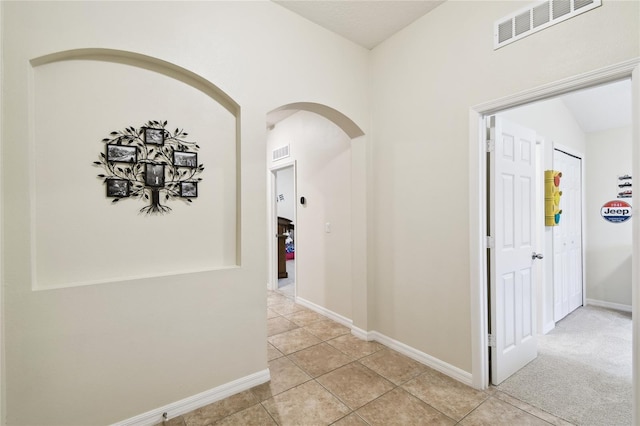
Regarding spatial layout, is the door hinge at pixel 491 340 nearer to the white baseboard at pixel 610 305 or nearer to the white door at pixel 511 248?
the white door at pixel 511 248

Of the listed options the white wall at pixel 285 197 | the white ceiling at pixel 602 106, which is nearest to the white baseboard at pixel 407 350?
the white ceiling at pixel 602 106

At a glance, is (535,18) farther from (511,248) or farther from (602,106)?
(602,106)

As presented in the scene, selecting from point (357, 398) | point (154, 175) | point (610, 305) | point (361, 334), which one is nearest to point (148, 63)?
point (154, 175)

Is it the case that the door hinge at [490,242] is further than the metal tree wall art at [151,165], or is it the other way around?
the door hinge at [490,242]

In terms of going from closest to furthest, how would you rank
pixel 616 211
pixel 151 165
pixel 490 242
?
pixel 151 165, pixel 490 242, pixel 616 211

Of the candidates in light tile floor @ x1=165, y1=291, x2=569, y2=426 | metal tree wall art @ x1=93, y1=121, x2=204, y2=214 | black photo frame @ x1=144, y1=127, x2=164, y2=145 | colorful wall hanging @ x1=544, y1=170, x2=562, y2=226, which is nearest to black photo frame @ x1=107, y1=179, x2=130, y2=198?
metal tree wall art @ x1=93, y1=121, x2=204, y2=214

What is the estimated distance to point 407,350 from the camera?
9.14 feet

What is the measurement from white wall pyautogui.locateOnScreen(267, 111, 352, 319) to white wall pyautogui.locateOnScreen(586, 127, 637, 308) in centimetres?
399

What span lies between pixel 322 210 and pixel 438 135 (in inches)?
74.8

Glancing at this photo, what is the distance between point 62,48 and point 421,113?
267 cm

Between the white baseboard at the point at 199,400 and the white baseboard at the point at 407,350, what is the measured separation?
1.21 m

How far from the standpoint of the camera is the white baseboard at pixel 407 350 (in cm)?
237

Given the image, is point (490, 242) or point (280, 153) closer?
point (490, 242)

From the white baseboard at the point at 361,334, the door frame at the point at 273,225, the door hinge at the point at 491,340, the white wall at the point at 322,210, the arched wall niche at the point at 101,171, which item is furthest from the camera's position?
the door frame at the point at 273,225
